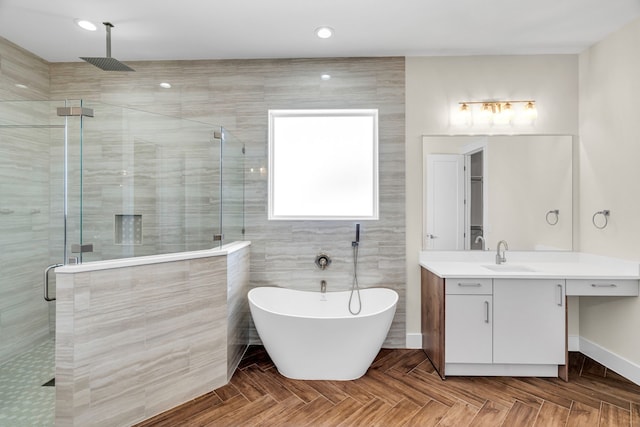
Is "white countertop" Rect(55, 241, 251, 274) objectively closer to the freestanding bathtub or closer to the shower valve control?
the freestanding bathtub

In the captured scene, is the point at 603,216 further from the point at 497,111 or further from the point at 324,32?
the point at 324,32

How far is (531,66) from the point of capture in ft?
9.31

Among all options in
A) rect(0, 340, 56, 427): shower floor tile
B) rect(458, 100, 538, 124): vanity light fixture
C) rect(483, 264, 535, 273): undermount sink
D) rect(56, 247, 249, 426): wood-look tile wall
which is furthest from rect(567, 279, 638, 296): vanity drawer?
rect(0, 340, 56, 427): shower floor tile

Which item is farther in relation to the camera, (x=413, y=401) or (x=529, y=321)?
(x=529, y=321)

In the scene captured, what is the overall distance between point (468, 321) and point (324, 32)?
2442 millimetres

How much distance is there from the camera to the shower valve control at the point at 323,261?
286 cm

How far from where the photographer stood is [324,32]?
2.45 m

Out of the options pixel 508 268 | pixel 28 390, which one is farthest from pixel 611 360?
pixel 28 390

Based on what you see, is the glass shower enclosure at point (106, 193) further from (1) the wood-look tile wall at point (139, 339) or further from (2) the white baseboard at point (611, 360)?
(2) the white baseboard at point (611, 360)

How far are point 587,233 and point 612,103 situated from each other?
1080mm

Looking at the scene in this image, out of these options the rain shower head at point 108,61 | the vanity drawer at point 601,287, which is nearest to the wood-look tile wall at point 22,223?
the rain shower head at point 108,61

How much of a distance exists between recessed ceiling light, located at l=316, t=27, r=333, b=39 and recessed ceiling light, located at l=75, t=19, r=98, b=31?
1.71 m

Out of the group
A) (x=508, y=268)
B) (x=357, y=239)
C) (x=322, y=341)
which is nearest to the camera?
(x=322, y=341)

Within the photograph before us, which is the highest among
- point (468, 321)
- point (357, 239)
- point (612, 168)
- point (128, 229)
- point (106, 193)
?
point (612, 168)
